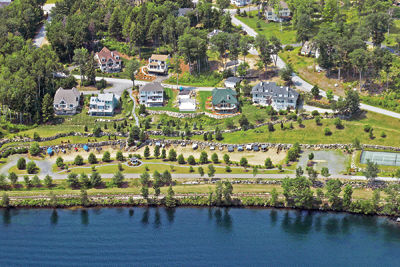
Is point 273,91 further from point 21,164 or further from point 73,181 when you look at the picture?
point 21,164

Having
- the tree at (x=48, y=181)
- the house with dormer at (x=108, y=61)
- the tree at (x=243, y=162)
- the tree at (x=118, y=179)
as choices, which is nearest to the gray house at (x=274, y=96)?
the tree at (x=243, y=162)

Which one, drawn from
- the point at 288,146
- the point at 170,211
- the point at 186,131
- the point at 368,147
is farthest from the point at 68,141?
the point at 368,147

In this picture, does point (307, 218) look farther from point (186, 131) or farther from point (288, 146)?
point (186, 131)

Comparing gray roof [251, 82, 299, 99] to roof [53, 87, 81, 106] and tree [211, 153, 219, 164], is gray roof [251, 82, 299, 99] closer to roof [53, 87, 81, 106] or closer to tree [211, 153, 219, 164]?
tree [211, 153, 219, 164]

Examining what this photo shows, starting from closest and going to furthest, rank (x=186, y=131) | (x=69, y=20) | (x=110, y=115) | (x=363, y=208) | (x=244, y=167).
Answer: (x=363, y=208)
(x=244, y=167)
(x=186, y=131)
(x=110, y=115)
(x=69, y=20)

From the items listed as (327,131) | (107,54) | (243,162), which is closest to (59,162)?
(243,162)

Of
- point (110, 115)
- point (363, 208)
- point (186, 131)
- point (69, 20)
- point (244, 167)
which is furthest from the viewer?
point (69, 20)
